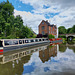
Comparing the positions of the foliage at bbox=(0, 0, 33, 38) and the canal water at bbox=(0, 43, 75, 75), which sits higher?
the foliage at bbox=(0, 0, 33, 38)

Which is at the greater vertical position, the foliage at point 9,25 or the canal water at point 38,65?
the foliage at point 9,25

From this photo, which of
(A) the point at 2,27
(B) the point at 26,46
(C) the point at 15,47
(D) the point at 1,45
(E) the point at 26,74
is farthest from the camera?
(A) the point at 2,27

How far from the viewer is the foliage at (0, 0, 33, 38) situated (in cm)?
3272

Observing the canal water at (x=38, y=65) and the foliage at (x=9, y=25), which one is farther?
the foliage at (x=9, y=25)

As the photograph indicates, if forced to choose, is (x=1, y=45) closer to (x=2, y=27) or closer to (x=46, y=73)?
(x=46, y=73)

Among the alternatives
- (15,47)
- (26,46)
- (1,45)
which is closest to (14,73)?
(1,45)

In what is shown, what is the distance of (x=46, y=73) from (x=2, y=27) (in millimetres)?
31419

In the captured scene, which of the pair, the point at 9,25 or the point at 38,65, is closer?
the point at 38,65

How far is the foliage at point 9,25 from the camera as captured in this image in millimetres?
32719

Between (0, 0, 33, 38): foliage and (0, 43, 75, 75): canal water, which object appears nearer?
(0, 43, 75, 75): canal water

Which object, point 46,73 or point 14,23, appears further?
point 14,23

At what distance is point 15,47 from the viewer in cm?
1684

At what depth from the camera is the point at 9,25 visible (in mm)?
32062

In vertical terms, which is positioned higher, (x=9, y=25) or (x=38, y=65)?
(x=9, y=25)
